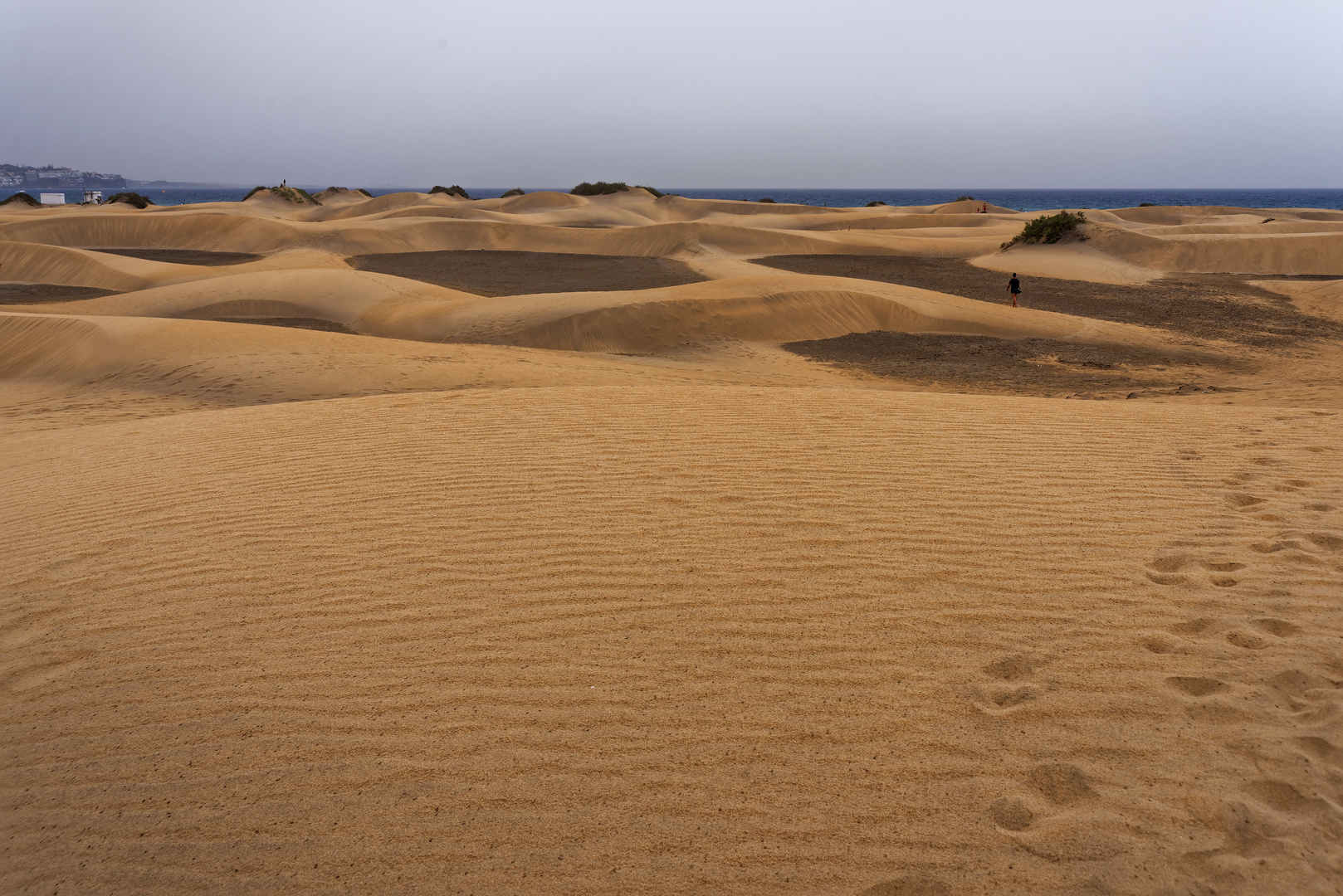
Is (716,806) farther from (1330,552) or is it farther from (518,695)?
(1330,552)

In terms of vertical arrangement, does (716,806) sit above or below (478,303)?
below

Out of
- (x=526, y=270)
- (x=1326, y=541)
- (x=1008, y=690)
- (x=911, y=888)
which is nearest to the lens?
(x=911, y=888)

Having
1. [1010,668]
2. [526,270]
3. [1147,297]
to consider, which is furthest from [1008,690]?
[526,270]

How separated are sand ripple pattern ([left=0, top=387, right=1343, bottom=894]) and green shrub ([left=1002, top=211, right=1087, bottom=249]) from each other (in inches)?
1225

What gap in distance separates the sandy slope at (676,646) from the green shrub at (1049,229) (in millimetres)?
29264

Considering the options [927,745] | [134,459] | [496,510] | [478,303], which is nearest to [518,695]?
[927,745]

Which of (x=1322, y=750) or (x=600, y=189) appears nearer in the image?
(x=1322, y=750)

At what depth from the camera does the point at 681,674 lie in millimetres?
3652

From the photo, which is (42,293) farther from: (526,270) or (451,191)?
(451,191)

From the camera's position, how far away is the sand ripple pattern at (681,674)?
277 centimetres

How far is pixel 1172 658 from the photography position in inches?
144

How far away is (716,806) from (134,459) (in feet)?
21.0

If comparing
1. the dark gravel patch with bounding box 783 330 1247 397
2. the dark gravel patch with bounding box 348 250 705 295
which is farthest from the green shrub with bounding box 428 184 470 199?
the dark gravel patch with bounding box 783 330 1247 397

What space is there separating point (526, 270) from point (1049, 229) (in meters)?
21.8
